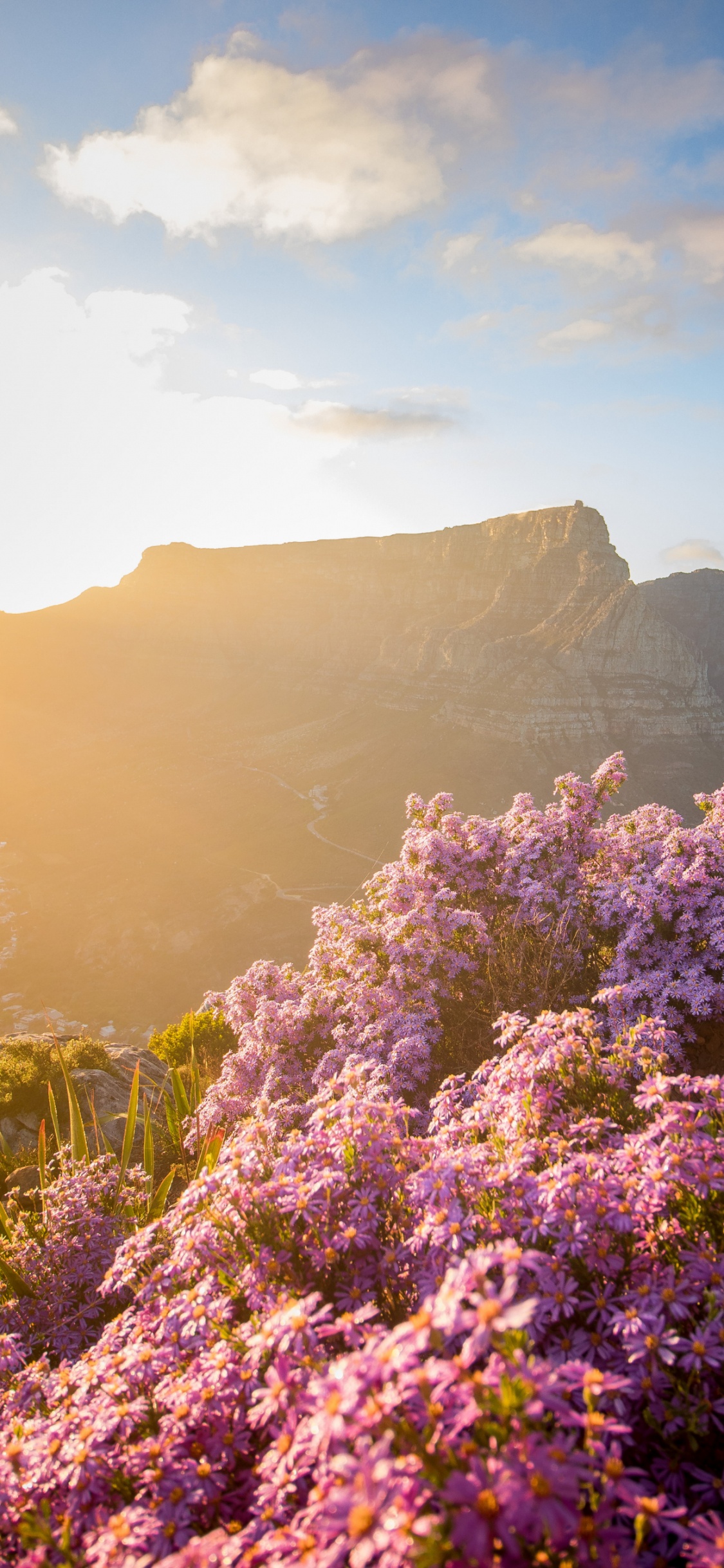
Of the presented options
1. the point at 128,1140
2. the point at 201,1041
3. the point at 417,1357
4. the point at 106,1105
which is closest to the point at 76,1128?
the point at 128,1140

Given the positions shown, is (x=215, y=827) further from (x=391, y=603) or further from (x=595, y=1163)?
(x=595, y=1163)

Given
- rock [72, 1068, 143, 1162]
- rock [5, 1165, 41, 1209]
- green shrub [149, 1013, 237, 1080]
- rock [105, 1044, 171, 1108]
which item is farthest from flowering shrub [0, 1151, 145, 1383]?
green shrub [149, 1013, 237, 1080]

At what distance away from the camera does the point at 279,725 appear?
102125 millimetres

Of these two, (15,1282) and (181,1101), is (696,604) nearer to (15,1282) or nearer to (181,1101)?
(181,1101)

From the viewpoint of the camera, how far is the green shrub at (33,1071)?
34.1 ft

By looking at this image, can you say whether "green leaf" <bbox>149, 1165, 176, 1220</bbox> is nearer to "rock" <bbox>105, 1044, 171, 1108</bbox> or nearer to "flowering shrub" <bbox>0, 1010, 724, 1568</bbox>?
"flowering shrub" <bbox>0, 1010, 724, 1568</bbox>

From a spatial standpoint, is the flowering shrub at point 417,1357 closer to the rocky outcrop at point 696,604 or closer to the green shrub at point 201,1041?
the green shrub at point 201,1041

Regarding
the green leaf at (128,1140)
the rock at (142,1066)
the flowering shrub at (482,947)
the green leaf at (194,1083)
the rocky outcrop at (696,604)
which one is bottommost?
the rock at (142,1066)

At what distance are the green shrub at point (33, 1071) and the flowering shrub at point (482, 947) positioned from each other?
12.0ft

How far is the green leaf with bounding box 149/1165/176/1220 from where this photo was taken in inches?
203

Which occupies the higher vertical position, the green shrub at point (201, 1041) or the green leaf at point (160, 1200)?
the green leaf at point (160, 1200)

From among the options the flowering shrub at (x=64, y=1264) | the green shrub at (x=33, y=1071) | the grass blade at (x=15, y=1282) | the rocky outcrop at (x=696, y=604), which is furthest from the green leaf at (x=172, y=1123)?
the rocky outcrop at (x=696, y=604)

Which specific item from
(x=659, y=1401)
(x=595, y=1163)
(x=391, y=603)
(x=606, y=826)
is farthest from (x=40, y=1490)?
(x=391, y=603)

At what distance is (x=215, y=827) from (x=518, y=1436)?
253 feet
